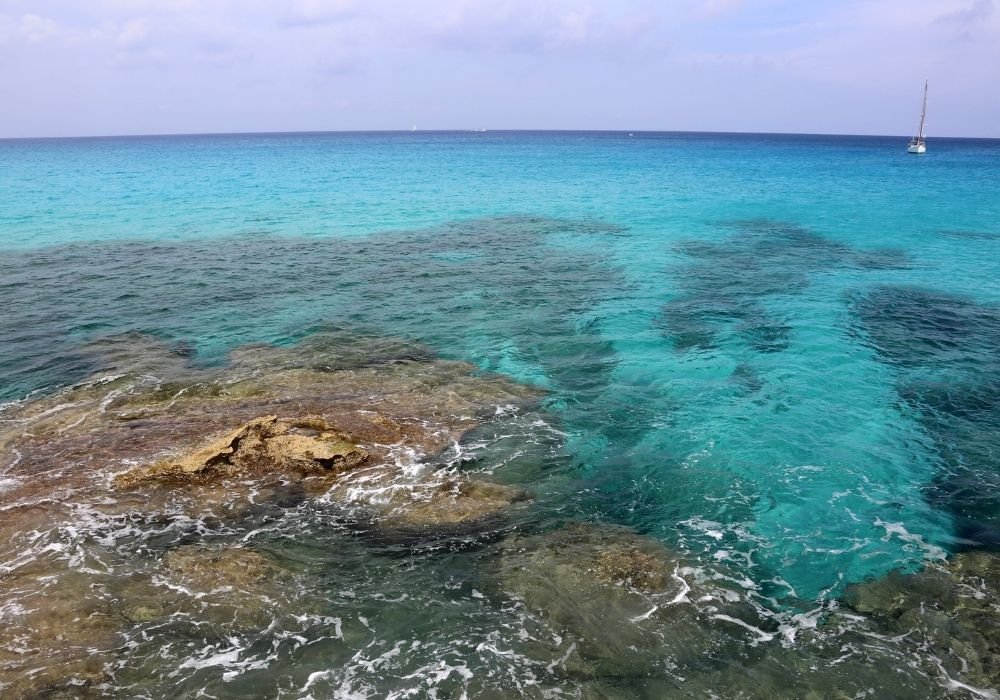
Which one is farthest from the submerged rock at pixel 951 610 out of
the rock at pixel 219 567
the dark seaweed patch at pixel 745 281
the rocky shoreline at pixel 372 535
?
the dark seaweed patch at pixel 745 281

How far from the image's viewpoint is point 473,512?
1836 centimetres

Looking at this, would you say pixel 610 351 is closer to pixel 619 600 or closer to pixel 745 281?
pixel 619 600

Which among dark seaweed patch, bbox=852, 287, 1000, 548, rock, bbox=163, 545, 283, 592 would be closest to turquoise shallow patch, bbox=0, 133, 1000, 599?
dark seaweed patch, bbox=852, 287, 1000, 548

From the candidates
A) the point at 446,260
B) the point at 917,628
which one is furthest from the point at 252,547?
the point at 446,260

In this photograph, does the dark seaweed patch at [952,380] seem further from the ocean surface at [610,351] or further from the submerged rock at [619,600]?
the submerged rock at [619,600]

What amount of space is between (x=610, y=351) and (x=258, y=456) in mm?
16927

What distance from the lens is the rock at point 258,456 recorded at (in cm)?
1961

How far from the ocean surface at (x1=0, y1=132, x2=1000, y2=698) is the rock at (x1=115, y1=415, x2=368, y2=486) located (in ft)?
8.24

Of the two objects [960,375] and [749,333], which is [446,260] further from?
[960,375]

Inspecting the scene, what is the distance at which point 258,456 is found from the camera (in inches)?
808

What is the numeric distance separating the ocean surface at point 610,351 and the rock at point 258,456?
2.51 m

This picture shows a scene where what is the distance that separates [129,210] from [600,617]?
73.7 meters

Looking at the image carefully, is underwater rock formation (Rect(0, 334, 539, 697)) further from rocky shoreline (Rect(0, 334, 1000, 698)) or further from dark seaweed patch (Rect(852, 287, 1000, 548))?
dark seaweed patch (Rect(852, 287, 1000, 548))

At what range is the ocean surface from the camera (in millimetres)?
15516
